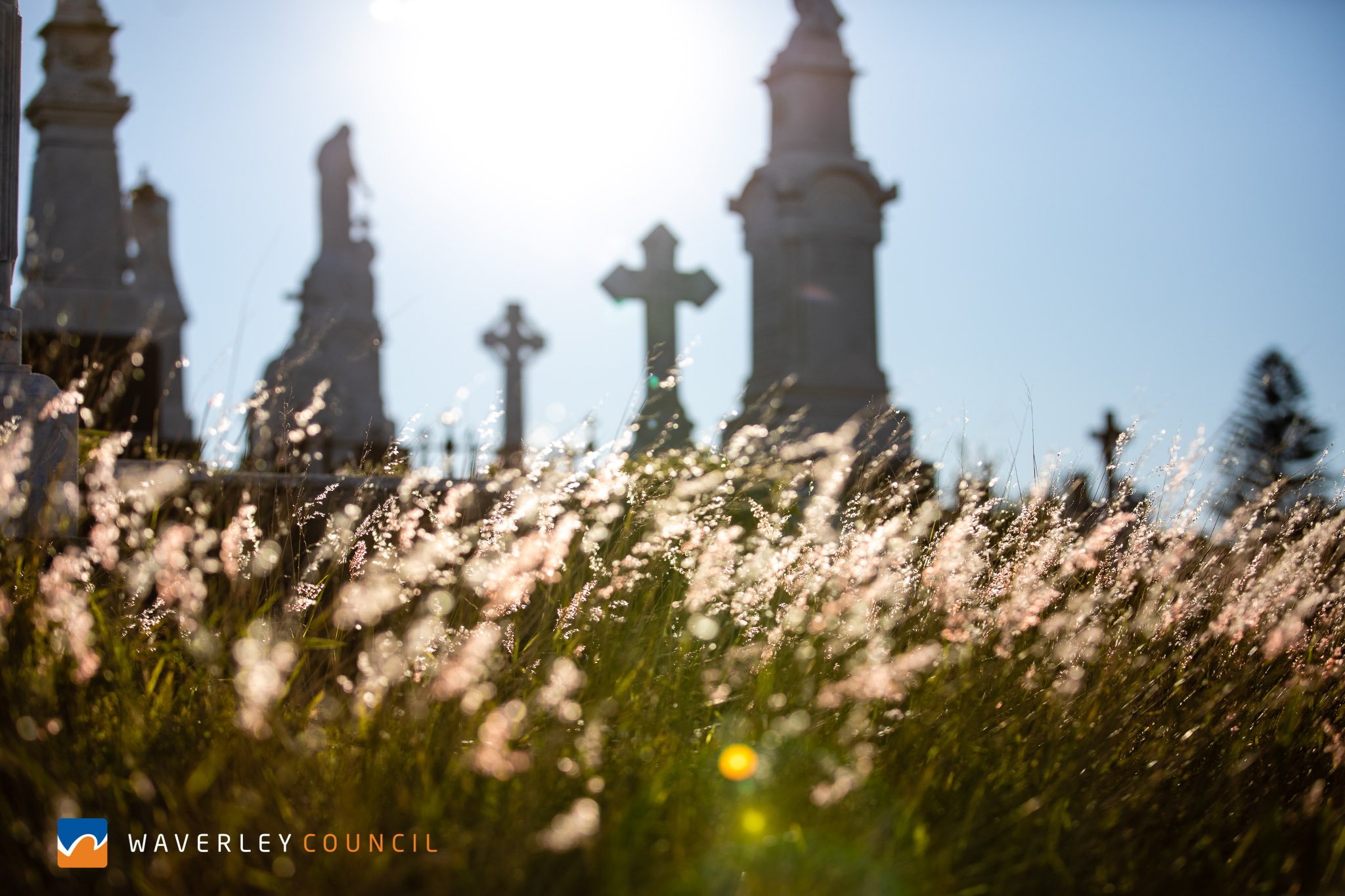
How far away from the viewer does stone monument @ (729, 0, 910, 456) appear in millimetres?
10086

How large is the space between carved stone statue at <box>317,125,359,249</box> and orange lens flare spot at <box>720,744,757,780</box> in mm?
12838

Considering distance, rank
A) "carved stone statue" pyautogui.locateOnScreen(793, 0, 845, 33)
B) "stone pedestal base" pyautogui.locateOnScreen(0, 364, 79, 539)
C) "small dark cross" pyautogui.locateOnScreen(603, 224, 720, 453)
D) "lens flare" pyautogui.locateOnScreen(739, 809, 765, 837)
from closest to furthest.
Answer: "lens flare" pyautogui.locateOnScreen(739, 809, 765, 837) → "stone pedestal base" pyautogui.locateOnScreen(0, 364, 79, 539) → "small dark cross" pyautogui.locateOnScreen(603, 224, 720, 453) → "carved stone statue" pyautogui.locateOnScreen(793, 0, 845, 33)

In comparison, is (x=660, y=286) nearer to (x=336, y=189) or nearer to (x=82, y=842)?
(x=336, y=189)

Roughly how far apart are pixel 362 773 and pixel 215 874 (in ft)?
1.06

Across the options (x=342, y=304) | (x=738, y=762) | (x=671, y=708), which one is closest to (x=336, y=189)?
(x=342, y=304)

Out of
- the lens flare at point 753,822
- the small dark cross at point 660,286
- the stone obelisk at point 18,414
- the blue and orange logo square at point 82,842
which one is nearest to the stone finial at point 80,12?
the small dark cross at point 660,286

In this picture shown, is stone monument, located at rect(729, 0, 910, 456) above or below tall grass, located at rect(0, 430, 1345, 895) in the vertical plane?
above

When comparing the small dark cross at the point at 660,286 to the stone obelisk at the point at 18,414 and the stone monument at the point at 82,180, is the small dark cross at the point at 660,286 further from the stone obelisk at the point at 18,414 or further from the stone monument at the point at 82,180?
the stone obelisk at the point at 18,414

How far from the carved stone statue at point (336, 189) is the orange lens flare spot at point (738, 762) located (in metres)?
12.8

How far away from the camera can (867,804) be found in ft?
5.66

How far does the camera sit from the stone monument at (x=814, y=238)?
10.1 meters

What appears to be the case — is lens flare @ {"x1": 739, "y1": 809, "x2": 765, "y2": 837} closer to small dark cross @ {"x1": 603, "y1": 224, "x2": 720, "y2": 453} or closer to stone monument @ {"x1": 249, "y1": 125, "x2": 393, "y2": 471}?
small dark cross @ {"x1": 603, "y1": 224, "x2": 720, "y2": 453}

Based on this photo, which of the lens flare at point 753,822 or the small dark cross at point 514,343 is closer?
the lens flare at point 753,822

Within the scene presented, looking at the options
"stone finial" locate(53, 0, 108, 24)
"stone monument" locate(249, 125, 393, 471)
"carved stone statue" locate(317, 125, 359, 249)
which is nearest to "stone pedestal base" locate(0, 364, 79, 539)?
"stone finial" locate(53, 0, 108, 24)
